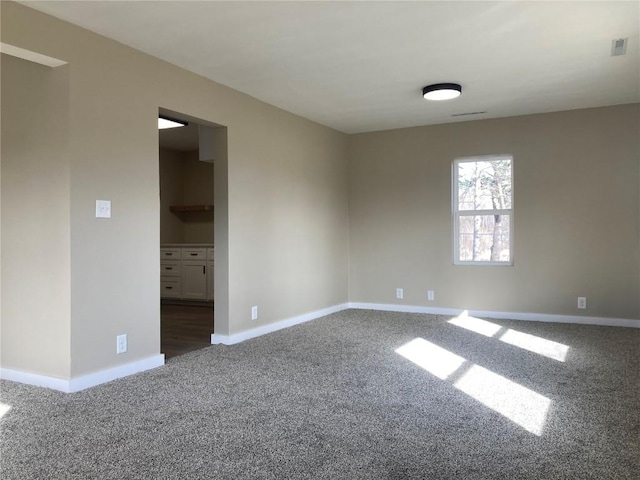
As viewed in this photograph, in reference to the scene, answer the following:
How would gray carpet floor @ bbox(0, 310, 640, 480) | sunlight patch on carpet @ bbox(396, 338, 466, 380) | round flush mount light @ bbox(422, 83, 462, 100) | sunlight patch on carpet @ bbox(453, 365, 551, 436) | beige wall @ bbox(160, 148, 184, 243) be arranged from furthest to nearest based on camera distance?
beige wall @ bbox(160, 148, 184, 243), round flush mount light @ bbox(422, 83, 462, 100), sunlight patch on carpet @ bbox(396, 338, 466, 380), sunlight patch on carpet @ bbox(453, 365, 551, 436), gray carpet floor @ bbox(0, 310, 640, 480)

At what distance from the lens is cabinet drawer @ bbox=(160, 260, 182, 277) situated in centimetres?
730

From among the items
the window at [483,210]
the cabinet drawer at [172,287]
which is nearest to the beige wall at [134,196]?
the window at [483,210]

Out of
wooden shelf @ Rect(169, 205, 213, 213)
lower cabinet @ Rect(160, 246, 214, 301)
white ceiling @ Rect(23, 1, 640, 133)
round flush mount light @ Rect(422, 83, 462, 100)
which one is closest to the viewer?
white ceiling @ Rect(23, 1, 640, 133)

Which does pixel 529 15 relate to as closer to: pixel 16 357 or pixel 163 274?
pixel 16 357

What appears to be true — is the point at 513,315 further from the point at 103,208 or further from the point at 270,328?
the point at 103,208

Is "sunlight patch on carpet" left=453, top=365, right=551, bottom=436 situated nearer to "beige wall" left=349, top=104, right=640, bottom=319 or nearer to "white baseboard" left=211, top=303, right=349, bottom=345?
"white baseboard" left=211, top=303, right=349, bottom=345

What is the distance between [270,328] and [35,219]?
2.43m

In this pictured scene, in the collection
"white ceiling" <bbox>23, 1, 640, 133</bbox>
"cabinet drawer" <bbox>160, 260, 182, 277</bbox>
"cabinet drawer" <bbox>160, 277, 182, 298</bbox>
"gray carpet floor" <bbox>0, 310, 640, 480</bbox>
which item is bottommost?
"gray carpet floor" <bbox>0, 310, 640, 480</bbox>

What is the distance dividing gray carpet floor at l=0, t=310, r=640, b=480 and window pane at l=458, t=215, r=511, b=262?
1877mm

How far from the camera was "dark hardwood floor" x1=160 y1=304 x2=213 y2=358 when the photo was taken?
4363 millimetres

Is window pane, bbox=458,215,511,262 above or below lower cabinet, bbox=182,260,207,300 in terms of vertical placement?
above

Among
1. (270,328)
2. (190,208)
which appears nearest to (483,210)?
(270,328)

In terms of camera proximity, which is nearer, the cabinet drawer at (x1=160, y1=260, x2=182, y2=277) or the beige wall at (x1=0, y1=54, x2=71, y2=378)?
the beige wall at (x1=0, y1=54, x2=71, y2=378)

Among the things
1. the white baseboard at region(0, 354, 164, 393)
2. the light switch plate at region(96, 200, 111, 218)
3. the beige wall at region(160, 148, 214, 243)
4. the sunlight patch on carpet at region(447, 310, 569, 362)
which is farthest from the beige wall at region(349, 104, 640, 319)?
the light switch plate at region(96, 200, 111, 218)
